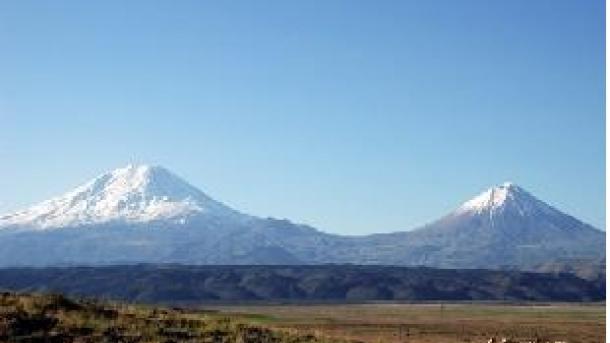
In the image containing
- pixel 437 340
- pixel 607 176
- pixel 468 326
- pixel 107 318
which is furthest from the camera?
pixel 468 326

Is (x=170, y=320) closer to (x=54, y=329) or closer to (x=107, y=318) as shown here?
(x=107, y=318)

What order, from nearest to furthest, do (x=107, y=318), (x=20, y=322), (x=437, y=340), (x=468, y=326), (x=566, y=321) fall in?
(x=20, y=322), (x=107, y=318), (x=437, y=340), (x=468, y=326), (x=566, y=321)

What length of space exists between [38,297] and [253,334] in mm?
7503

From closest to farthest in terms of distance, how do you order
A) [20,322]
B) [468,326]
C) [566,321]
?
[20,322] → [468,326] → [566,321]

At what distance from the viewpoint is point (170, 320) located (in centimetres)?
3556

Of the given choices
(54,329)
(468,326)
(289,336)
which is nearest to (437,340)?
(468,326)

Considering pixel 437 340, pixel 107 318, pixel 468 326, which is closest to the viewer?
pixel 107 318

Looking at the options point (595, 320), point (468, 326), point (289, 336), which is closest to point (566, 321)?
point (595, 320)

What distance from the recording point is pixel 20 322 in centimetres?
3173

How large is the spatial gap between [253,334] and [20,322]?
7839 mm

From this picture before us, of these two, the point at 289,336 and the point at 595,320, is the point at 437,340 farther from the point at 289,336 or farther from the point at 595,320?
the point at 595,320

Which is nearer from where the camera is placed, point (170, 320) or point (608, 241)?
point (608, 241)

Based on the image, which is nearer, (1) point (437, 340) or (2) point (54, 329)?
(2) point (54, 329)

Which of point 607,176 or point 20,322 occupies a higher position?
point 607,176
